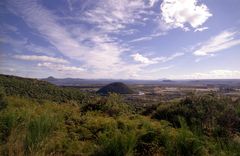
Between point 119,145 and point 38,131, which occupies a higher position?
point 38,131

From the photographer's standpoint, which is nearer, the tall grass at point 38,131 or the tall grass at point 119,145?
the tall grass at point 119,145

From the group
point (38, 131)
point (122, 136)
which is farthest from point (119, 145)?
point (38, 131)

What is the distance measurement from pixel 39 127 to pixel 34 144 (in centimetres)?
62

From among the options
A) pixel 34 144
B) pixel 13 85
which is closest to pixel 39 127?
pixel 34 144

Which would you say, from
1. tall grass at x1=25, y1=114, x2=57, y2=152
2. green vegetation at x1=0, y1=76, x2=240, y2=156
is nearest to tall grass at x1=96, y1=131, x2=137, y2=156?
green vegetation at x1=0, y1=76, x2=240, y2=156

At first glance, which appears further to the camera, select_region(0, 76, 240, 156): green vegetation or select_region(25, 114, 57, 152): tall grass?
select_region(25, 114, 57, 152): tall grass

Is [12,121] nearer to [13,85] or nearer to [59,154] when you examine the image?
[59,154]

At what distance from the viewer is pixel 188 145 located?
21.4 feet

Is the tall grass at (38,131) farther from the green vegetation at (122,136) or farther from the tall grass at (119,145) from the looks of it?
the tall grass at (119,145)

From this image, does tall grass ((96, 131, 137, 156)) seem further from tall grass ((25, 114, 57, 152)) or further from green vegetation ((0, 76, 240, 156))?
tall grass ((25, 114, 57, 152))

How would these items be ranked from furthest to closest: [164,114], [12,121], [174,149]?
[164,114]
[12,121]
[174,149]

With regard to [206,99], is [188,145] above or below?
below

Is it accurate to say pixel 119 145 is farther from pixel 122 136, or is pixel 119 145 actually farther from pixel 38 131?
pixel 38 131

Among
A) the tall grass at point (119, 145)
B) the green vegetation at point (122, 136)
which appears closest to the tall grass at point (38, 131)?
the green vegetation at point (122, 136)
